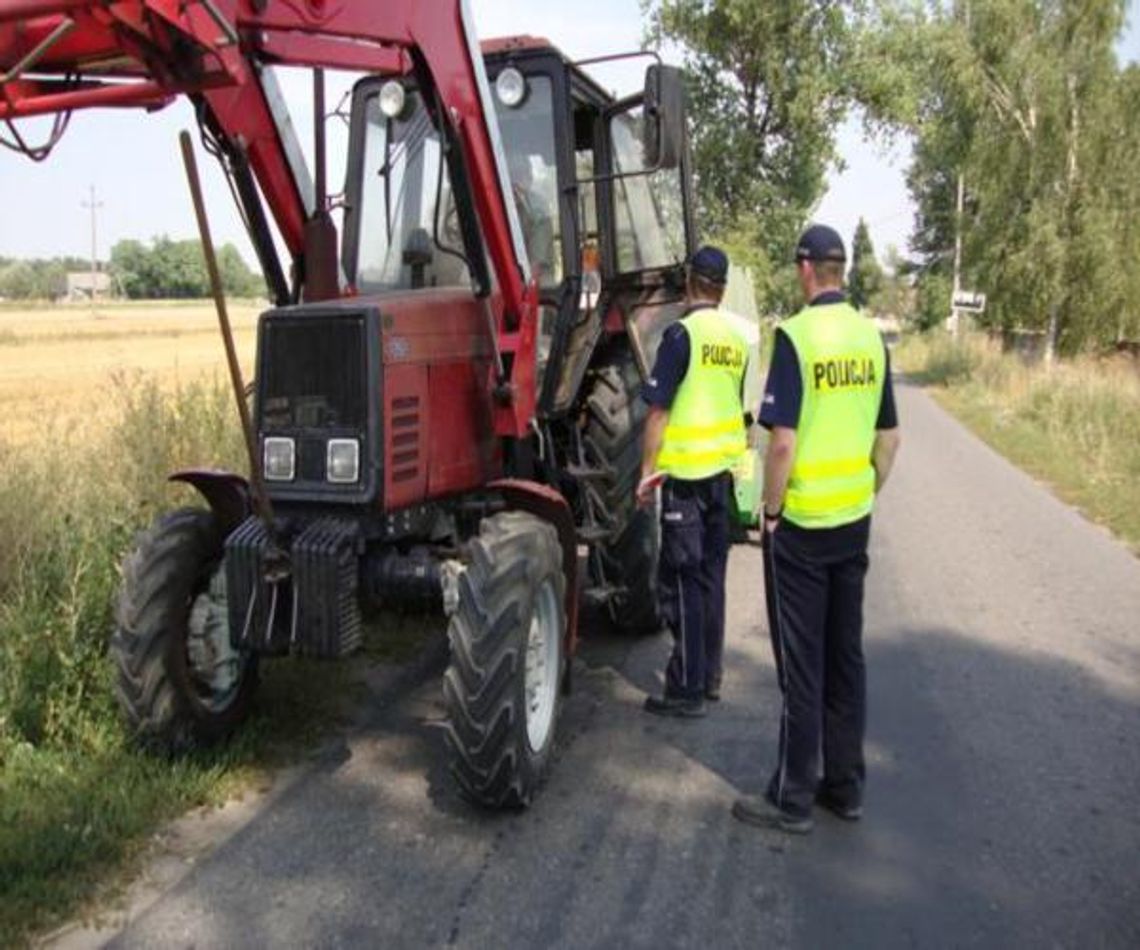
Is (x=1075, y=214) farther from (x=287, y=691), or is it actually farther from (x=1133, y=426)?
(x=287, y=691)

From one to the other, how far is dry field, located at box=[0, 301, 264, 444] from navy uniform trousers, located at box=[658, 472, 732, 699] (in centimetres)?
234

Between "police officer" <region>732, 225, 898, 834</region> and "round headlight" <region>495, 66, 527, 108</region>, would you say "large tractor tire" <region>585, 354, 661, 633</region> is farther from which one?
"police officer" <region>732, 225, 898, 834</region>

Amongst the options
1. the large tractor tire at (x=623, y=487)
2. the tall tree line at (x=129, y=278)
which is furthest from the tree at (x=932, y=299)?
the tall tree line at (x=129, y=278)

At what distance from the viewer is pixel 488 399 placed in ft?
15.8

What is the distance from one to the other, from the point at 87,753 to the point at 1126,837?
3.87m

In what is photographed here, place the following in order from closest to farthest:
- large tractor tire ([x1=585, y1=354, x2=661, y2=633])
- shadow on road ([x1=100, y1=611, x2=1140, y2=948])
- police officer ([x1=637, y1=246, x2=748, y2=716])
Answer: shadow on road ([x1=100, y1=611, x2=1140, y2=948])
police officer ([x1=637, y1=246, x2=748, y2=716])
large tractor tire ([x1=585, y1=354, x2=661, y2=633])

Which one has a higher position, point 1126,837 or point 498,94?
point 498,94

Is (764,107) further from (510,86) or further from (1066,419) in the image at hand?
(510,86)

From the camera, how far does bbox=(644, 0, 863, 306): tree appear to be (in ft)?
70.3

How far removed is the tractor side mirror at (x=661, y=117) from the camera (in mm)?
4664

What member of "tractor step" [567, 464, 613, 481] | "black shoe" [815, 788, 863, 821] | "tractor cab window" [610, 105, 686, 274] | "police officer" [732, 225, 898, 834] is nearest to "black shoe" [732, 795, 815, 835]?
"police officer" [732, 225, 898, 834]

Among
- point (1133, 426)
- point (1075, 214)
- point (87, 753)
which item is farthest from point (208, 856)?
point (1075, 214)

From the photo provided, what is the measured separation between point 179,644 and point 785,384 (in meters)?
2.47

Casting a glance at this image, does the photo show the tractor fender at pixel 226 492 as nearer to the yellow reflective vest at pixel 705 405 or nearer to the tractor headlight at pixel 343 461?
the tractor headlight at pixel 343 461
